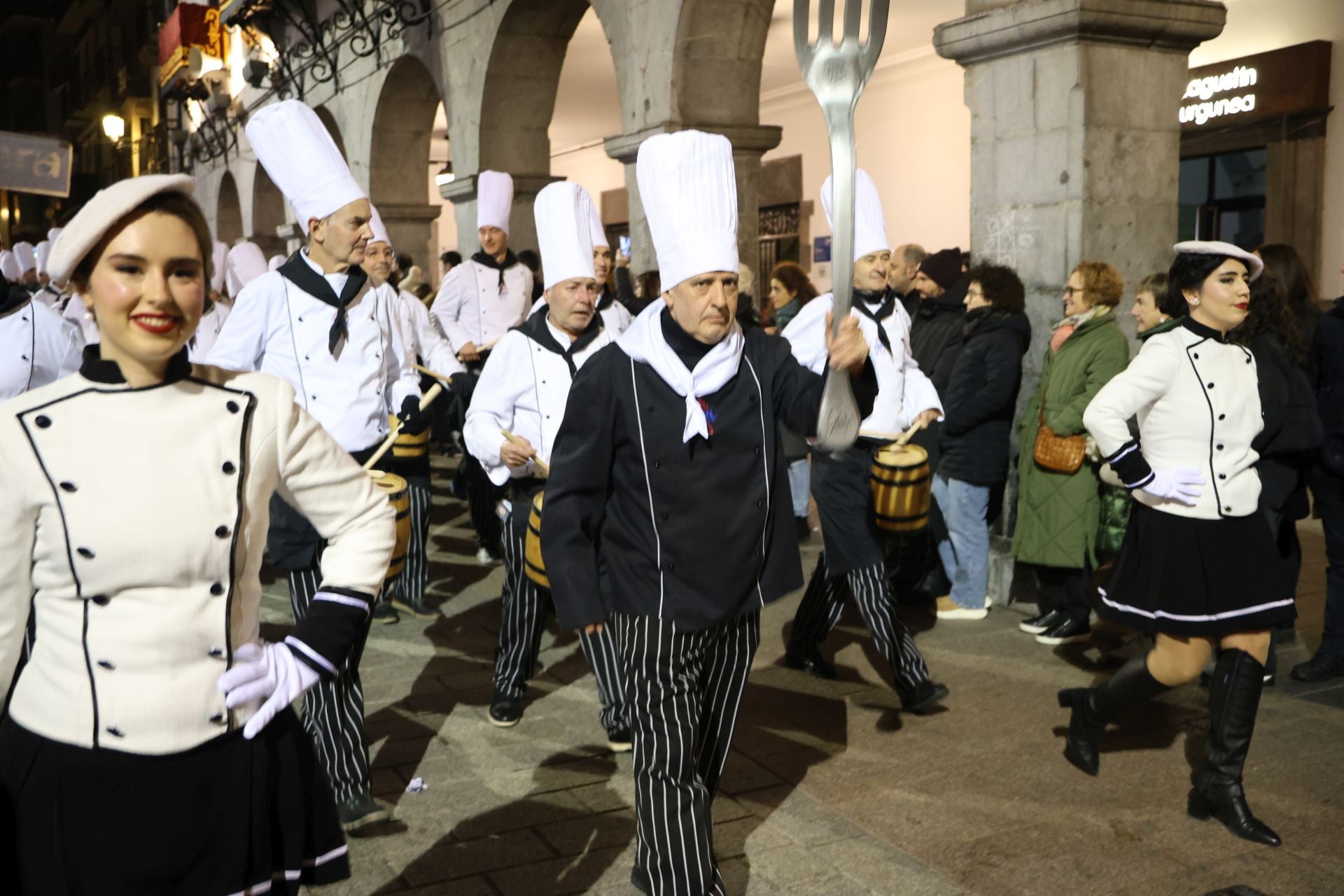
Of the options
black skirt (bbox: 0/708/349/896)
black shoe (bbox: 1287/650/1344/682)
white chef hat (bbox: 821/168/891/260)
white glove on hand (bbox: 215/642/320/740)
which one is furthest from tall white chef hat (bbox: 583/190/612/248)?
black shoe (bbox: 1287/650/1344/682)

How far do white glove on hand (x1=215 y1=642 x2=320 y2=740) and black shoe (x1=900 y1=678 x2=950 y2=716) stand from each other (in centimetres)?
353

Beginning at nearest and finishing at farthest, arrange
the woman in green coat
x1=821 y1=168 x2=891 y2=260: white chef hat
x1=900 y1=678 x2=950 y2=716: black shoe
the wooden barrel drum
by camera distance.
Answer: x1=900 y1=678 x2=950 y2=716: black shoe < the wooden barrel drum < x1=821 y1=168 x2=891 y2=260: white chef hat < the woman in green coat

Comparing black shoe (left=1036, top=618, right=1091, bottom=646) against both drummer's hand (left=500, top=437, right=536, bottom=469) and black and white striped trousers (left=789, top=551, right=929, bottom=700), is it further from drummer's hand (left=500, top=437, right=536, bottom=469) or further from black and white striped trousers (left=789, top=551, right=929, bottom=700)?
drummer's hand (left=500, top=437, right=536, bottom=469)

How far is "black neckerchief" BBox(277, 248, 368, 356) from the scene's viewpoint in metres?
4.70

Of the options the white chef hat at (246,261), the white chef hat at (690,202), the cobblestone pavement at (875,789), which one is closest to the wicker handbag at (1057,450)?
the cobblestone pavement at (875,789)

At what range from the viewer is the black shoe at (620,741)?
5117 millimetres

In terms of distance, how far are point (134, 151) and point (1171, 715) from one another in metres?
45.1

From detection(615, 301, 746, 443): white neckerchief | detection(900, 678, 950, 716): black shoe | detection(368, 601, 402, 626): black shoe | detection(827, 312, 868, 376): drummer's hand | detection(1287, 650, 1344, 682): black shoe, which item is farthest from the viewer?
detection(368, 601, 402, 626): black shoe

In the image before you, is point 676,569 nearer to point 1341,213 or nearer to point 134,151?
point 1341,213

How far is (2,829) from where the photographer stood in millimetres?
2143

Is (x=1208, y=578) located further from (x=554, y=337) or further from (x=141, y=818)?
(x=141, y=818)

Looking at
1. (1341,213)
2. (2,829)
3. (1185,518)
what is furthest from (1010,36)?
(1341,213)

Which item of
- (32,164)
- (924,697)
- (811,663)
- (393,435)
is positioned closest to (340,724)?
(393,435)

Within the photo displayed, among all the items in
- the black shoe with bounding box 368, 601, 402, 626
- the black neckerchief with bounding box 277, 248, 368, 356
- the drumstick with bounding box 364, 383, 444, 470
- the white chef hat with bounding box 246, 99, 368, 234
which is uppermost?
the white chef hat with bounding box 246, 99, 368, 234
